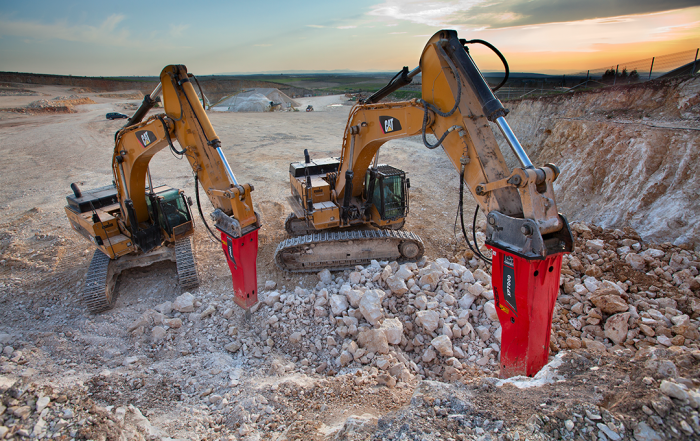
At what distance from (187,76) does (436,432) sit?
5.55 m

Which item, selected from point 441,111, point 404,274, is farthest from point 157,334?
point 441,111

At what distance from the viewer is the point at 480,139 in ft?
12.9

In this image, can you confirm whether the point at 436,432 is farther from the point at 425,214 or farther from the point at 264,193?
the point at 264,193

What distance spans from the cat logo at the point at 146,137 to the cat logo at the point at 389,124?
3693 millimetres

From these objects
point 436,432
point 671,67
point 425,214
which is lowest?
point 425,214

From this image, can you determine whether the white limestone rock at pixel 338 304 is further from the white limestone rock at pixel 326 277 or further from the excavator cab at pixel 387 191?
the excavator cab at pixel 387 191

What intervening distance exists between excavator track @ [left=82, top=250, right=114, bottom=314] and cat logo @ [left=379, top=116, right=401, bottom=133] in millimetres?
5702

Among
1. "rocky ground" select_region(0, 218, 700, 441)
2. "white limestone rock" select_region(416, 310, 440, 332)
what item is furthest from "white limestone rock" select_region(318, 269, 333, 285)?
"white limestone rock" select_region(416, 310, 440, 332)

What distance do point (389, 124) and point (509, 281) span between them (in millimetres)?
3205

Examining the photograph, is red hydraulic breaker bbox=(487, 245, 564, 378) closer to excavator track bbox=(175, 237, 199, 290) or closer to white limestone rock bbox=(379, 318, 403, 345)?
white limestone rock bbox=(379, 318, 403, 345)

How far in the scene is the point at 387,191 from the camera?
7.64 metres

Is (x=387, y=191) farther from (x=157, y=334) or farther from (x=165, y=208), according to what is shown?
(x=157, y=334)

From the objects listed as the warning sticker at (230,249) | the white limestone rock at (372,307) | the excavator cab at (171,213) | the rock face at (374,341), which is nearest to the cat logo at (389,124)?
the white limestone rock at (372,307)

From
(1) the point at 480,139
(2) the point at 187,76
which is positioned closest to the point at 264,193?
(2) the point at 187,76
